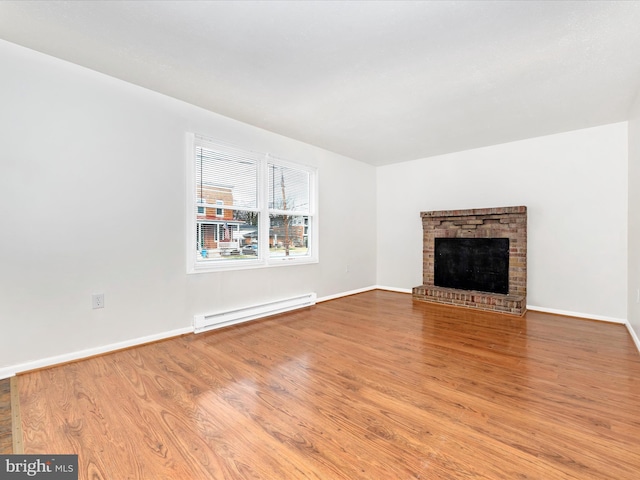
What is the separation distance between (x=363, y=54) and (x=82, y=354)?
130 inches

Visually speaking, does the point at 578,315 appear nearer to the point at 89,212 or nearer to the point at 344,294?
the point at 344,294

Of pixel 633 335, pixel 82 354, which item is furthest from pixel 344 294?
pixel 82 354

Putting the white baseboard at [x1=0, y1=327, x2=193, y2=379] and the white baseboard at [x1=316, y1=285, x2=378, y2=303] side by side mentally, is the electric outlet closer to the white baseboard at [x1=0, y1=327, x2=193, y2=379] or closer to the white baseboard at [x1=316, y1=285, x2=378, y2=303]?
the white baseboard at [x1=0, y1=327, x2=193, y2=379]

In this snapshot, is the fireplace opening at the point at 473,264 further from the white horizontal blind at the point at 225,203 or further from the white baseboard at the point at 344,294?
the white horizontal blind at the point at 225,203

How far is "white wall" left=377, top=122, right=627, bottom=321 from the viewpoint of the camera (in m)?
3.61

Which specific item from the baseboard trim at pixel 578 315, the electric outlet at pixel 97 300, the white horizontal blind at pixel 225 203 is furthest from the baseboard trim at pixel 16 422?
the baseboard trim at pixel 578 315

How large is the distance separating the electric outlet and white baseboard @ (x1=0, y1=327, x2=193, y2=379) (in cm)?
36

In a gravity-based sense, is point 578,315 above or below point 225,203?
below

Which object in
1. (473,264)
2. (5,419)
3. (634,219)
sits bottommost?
(5,419)

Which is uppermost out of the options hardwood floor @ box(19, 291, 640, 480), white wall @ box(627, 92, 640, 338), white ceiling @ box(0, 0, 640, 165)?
white ceiling @ box(0, 0, 640, 165)

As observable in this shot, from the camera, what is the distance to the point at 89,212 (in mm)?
2551

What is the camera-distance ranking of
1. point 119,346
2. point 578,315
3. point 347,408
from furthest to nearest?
point 578,315 < point 119,346 < point 347,408

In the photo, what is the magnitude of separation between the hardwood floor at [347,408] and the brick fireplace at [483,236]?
1.10 m

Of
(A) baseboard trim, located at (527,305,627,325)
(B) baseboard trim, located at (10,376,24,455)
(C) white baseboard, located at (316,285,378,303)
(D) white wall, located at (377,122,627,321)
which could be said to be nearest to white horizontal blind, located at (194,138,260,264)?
(C) white baseboard, located at (316,285,378,303)
